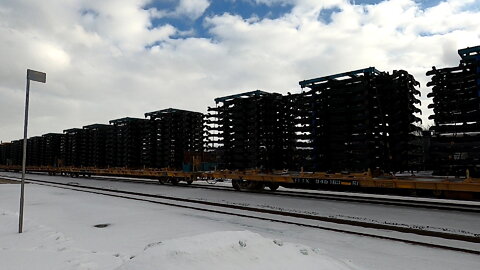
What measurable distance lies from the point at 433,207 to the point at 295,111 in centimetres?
654

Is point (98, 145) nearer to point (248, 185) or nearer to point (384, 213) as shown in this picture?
point (248, 185)

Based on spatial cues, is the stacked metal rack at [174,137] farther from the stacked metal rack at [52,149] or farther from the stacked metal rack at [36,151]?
the stacked metal rack at [36,151]

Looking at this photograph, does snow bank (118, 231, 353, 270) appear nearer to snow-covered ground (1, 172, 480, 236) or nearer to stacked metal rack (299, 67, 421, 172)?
snow-covered ground (1, 172, 480, 236)

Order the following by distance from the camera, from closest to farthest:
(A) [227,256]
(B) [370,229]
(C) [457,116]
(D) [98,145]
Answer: (A) [227,256], (B) [370,229], (C) [457,116], (D) [98,145]

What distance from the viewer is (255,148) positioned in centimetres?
1588

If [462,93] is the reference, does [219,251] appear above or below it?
below

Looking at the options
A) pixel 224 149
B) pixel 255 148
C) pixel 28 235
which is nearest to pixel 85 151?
pixel 224 149

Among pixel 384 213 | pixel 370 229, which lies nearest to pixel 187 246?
pixel 370 229

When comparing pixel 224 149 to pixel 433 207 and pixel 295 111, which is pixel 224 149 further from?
pixel 433 207

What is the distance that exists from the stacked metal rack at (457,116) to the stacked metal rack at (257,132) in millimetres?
6292

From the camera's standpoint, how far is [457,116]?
365 inches

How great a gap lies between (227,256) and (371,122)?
8902mm

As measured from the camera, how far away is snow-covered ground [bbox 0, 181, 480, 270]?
4.23 meters

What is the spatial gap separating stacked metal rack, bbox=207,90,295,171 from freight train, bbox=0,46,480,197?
50mm
